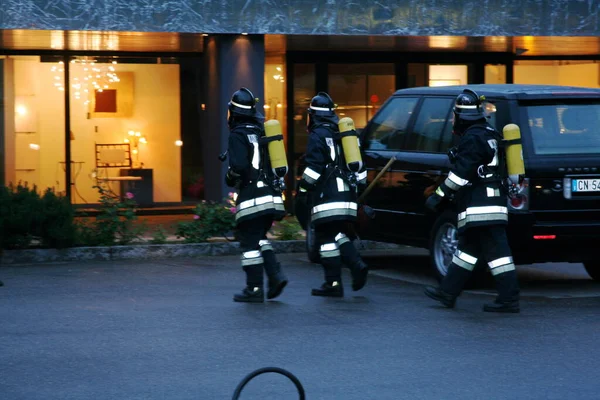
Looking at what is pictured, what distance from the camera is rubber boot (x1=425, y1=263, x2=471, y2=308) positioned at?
933 centimetres

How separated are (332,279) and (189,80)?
8.74 meters

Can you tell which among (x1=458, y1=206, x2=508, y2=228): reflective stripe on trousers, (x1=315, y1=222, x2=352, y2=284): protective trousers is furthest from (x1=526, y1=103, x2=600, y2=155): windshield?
(x1=315, y1=222, x2=352, y2=284): protective trousers

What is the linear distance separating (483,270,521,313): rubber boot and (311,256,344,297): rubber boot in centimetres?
144

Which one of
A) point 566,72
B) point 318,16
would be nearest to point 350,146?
point 318,16

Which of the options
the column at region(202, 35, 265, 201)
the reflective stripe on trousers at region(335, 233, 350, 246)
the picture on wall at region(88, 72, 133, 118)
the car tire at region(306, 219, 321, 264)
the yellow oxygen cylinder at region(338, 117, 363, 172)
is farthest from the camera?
the picture on wall at region(88, 72, 133, 118)

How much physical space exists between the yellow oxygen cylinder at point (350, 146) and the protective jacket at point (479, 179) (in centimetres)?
94

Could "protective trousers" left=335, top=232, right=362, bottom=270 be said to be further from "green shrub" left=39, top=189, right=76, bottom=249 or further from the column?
the column

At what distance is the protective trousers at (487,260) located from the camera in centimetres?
919

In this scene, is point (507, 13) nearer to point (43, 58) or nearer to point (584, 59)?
point (584, 59)

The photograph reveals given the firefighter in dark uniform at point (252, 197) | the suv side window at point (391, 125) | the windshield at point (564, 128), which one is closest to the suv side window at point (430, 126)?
the suv side window at point (391, 125)

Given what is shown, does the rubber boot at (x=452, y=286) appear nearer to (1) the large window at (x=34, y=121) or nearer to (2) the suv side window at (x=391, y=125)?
(2) the suv side window at (x=391, y=125)

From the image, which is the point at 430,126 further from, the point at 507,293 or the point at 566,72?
the point at 566,72

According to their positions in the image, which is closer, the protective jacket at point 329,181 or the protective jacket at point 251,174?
the protective jacket at point 251,174

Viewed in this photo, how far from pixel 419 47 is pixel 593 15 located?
9.24 ft
